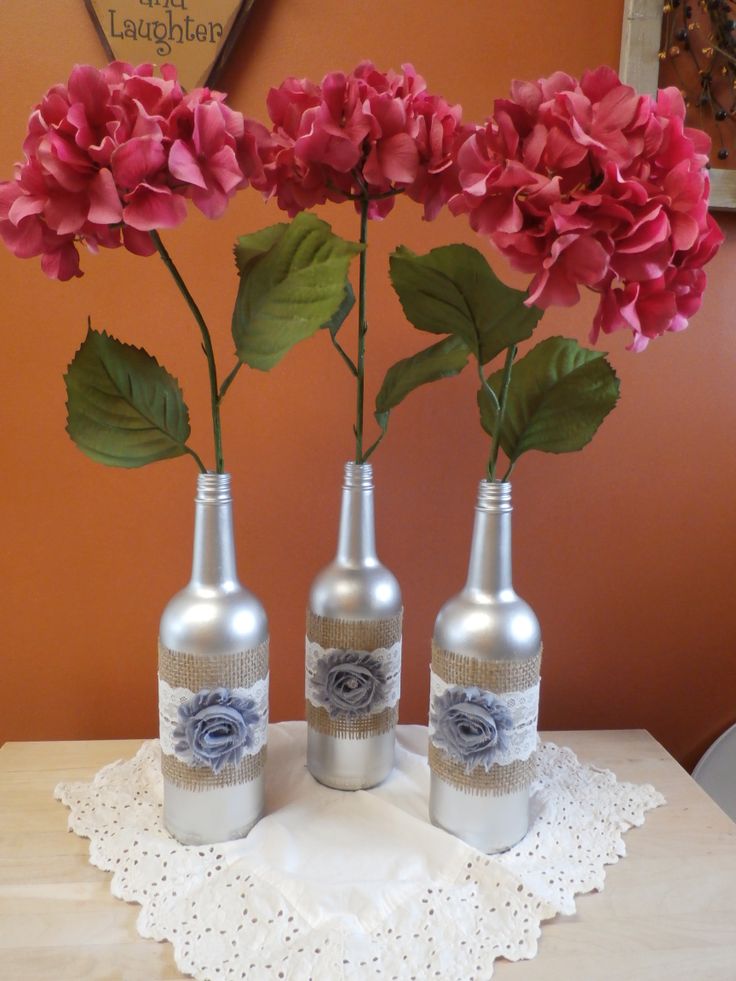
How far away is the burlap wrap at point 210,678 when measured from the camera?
635mm

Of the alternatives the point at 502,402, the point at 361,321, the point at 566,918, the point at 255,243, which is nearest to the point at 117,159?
the point at 255,243

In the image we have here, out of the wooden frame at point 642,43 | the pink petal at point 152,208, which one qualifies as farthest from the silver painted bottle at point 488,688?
the wooden frame at point 642,43

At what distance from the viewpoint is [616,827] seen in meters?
0.73

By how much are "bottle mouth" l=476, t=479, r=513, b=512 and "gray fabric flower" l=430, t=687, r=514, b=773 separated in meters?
0.16

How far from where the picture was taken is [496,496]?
0.64 meters

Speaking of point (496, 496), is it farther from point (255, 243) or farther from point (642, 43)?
point (642, 43)

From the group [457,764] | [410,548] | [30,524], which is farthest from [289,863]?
[30,524]

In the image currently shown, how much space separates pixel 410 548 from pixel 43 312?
1.77 ft

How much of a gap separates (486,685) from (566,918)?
199 mm

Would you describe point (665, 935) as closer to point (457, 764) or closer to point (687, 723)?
point (457, 764)

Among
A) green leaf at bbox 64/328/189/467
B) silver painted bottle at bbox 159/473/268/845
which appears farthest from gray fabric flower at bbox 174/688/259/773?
green leaf at bbox 64/328/189/467

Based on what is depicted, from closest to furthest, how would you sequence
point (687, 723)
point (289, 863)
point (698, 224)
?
point (698, 224) → point (289, 863) → point (687, 723)

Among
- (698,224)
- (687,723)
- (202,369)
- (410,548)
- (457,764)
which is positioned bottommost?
(687,723)

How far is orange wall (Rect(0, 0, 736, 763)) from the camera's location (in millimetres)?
867
